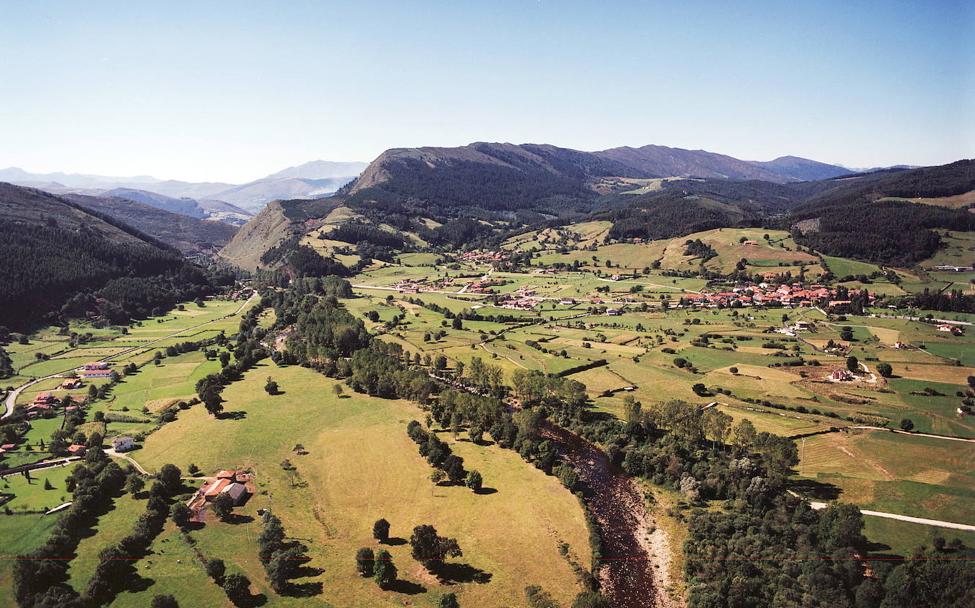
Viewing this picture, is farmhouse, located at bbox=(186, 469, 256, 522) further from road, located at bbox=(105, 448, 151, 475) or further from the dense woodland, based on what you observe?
the dense woodland

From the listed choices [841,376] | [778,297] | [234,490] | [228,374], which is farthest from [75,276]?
[778,297]

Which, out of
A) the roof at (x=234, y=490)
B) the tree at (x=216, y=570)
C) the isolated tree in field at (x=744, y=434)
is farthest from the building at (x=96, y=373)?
the isolated tree in field at (x=744, y=434)

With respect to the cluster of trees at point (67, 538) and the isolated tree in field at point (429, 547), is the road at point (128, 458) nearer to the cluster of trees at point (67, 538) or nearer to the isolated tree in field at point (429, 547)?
the cluster of trees at point (67, 538)

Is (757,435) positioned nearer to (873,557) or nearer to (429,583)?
(873,557)

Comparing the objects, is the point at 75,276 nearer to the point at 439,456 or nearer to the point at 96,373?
the point at 96,373

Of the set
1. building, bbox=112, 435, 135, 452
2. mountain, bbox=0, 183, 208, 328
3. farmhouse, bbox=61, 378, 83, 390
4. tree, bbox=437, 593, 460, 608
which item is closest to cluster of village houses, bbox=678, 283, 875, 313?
tree, bbox=437, 593, 460, 608

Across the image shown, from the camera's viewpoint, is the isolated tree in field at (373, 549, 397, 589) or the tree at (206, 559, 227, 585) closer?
the isolated tree in field at (373, 549, 397, 589)
